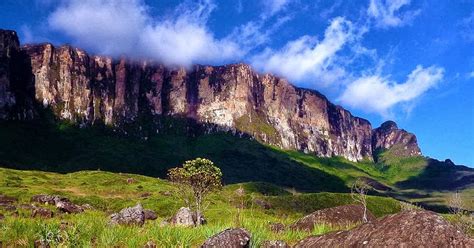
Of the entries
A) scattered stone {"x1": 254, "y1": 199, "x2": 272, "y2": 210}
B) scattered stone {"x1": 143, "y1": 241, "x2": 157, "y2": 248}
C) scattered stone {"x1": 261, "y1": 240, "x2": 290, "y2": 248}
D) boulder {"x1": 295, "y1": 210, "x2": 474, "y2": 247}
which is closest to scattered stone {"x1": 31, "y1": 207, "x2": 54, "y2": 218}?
scattered stone {"x1": 143, "y1": 241, "x2": 157, "y2": 248}

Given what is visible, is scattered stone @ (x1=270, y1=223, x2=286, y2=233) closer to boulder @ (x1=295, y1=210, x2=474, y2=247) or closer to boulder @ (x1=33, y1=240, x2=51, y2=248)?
A: boulder @ (x1=295, y1=210, x2=474, y2=247)

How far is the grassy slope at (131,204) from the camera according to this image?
29.4ft

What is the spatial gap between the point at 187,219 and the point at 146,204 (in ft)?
245

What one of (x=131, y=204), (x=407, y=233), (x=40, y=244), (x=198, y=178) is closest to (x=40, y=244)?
(x=40, y=244)

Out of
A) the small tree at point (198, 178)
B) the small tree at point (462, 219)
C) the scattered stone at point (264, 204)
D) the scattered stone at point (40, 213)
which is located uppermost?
the small tree at point (198, 178)

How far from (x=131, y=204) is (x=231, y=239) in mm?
101179

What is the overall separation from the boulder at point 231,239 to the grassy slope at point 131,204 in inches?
14.0

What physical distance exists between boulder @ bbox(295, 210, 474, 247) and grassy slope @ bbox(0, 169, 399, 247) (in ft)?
6.58

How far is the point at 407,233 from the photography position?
8086 millimetres

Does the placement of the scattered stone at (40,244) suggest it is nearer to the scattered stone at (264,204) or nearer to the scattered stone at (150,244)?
the scattered stone at (150,244)

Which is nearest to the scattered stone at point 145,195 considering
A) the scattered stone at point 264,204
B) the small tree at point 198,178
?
the scattered stone at point 264,204

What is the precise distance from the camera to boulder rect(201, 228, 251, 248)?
8703mm

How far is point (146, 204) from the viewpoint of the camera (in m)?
110

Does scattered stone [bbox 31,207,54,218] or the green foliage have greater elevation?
the green foliage
